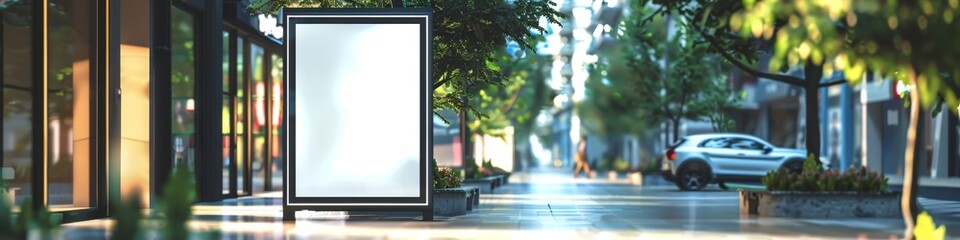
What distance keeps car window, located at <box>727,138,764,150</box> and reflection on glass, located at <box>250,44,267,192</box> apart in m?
11.0

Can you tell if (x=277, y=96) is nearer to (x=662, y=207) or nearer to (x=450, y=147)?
(x=450, y=147)

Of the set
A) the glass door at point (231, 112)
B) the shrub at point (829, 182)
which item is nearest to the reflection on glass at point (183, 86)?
A: the glass door at point (231, 112)

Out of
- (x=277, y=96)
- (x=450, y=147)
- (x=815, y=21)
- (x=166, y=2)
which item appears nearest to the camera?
(x=815, y=21)

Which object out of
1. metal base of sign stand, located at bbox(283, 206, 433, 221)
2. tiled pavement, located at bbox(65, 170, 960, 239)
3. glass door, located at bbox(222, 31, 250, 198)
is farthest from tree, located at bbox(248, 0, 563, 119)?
glass door, located at bbox(222, 31, 250, 198)

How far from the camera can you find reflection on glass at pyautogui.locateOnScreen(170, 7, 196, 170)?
2506 centimetres

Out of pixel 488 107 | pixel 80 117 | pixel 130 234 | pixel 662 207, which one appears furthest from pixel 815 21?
pixel 488 107

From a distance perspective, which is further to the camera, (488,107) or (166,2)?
(488,107)

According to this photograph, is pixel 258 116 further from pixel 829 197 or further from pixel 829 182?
pixel 829 197

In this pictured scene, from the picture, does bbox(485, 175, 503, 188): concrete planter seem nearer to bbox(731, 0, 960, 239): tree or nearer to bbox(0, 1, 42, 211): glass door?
bbox(0, 1, 42, 211): glass door

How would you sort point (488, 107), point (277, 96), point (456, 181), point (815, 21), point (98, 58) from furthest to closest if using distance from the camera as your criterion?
point (488, 107)
point (277, 96)
point (456, 181)
point (98, 58)
point (815, 21)

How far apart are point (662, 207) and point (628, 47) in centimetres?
2892

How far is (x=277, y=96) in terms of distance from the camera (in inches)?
→ 1335

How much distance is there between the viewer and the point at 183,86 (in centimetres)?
2584

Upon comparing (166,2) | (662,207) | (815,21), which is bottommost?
(662,207)
